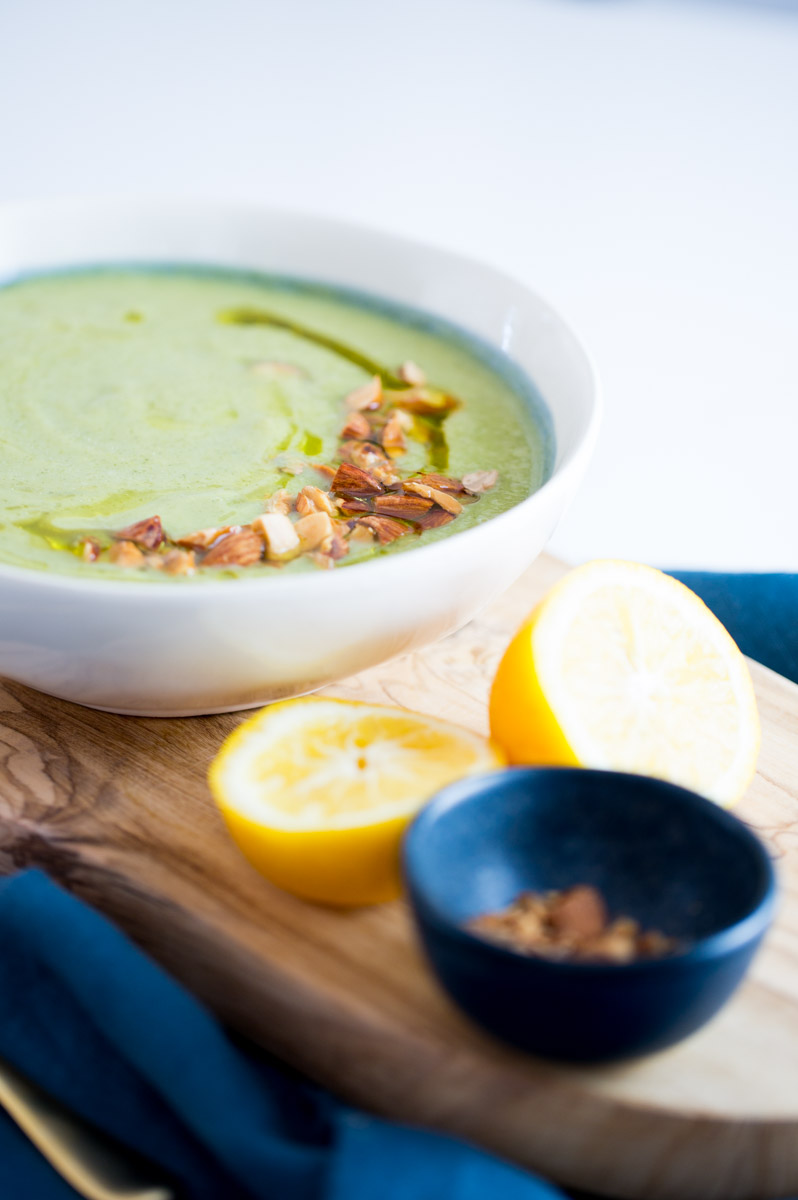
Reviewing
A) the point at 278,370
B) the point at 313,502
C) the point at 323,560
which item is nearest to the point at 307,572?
the point at 323,560

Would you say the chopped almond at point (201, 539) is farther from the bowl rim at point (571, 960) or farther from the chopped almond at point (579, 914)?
the chopped almond at point (579, 914)

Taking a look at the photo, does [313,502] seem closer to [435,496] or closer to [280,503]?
[280,503]

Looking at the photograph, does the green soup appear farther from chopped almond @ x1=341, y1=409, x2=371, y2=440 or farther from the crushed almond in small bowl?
the crushed almond in small bowl

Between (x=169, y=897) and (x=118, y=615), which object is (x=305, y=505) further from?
(x=169, y=897)

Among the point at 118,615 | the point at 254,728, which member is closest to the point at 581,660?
the point at 254,728

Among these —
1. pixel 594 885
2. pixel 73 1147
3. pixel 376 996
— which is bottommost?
pixel 73 1147
